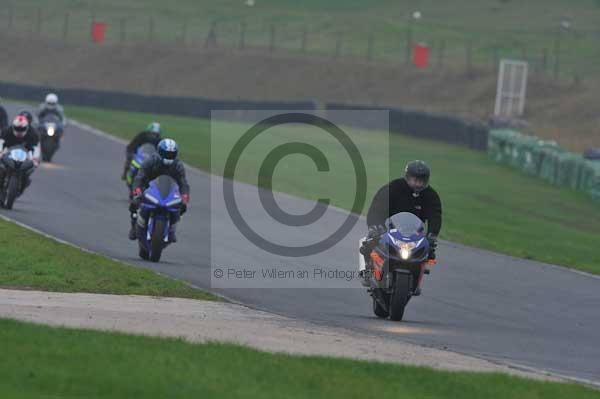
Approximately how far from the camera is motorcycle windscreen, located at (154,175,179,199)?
733 inches

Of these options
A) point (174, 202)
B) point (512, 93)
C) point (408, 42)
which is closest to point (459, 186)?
point (174, 202)

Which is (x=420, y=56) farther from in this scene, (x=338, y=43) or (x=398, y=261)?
(x=398, y=261)

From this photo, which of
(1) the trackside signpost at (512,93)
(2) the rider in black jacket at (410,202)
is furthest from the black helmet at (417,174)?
(1) the trackside signpost at (512,93)

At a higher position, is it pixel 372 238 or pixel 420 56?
pixel 372 238

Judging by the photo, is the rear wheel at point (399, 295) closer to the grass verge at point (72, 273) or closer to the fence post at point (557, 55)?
the grass verge at point (72, 273)

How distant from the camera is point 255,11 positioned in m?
96.5

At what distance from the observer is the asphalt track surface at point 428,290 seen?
1380cm

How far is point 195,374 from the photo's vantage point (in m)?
10.2

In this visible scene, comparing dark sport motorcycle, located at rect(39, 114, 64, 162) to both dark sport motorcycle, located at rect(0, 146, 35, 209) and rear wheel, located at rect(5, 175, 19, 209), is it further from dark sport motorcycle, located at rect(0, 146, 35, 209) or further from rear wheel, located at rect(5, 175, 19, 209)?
rear wheel, located at rect(5, 175, 19, 209)

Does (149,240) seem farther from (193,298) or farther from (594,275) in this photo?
(594,275)

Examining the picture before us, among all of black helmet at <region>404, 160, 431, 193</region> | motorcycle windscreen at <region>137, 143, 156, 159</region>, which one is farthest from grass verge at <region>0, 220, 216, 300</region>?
motorcycle windscreen at <region>137, 143, 156, 159</region>
